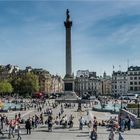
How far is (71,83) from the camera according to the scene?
376 feet

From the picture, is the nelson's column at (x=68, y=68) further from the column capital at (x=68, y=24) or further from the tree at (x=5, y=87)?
the tree at (x=5, y=87)

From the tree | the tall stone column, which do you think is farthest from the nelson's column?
the tree

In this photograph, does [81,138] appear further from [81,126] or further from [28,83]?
[28,83]

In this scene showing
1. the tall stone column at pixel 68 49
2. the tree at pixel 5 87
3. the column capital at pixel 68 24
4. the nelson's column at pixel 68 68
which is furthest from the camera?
the tree at pixel 5 87

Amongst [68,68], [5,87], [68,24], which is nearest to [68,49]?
[68,68]

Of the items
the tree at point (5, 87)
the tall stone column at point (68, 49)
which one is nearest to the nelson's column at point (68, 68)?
the tall stone column at point (68, 49)

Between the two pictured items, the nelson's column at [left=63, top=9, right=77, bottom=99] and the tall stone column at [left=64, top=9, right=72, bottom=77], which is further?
the nelson's column at [left=63, top=9, right=77, bottom=99]

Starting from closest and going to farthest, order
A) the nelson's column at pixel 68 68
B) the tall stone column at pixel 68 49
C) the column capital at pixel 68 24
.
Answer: the tall stone column at pixel 68 49
the nelson's column at pixel 68 68
the column capital at pixel 68 24

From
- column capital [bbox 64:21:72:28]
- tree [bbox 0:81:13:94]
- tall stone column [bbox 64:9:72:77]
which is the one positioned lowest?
tree [bbox 0:81:13:94]

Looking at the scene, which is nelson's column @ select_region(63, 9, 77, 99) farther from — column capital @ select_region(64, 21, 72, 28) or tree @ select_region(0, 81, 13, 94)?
tree @ select_region(0, 81, 13, 94)

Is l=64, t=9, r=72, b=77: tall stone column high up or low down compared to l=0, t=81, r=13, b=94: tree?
up

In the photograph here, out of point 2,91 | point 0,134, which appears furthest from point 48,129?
point 2,91

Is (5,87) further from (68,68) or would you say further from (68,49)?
(68,49)

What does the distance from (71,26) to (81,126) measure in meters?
75.1
